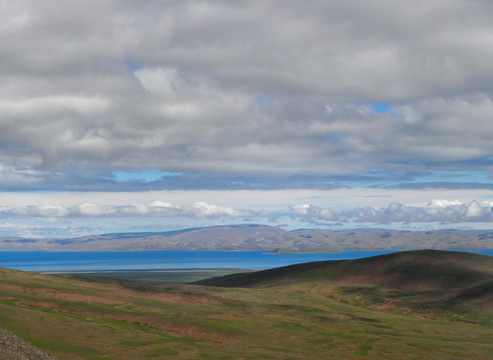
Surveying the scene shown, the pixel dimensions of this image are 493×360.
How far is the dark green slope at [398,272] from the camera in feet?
484

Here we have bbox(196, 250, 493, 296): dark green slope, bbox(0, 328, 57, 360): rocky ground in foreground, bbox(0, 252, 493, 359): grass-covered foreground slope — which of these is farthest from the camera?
bbox(196, 250, 493, 296): dark green slope

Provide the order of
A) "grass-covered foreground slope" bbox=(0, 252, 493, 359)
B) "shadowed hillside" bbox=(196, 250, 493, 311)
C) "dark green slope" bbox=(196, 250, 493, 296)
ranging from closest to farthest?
"grass-covered foreground slope" bbox=(0, 252, 493, 359)
"shadowed hillside" bbox=(196, 250, 493, 311)
"dark green slope" bbox=(196, 250, 493, 296)

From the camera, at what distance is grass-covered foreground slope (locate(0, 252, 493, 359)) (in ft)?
211

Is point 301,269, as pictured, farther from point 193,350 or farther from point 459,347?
point 193,350

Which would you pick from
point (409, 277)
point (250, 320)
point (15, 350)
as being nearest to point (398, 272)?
point (409, 277)

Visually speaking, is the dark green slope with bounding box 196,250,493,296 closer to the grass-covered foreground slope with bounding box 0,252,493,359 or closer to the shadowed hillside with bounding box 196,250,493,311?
the shadowed hillside with bounding box 196,250,493,311

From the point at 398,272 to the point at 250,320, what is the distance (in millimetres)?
84344

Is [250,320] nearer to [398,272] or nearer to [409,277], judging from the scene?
[409,277]

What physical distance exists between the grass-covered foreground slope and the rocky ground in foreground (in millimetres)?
5560

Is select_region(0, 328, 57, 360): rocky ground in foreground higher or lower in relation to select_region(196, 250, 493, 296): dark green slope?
higher

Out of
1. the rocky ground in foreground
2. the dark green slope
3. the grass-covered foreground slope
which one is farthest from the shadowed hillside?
the rocky ground in foreground

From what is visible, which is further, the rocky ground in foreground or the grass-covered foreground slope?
the grass-covered foreground slope

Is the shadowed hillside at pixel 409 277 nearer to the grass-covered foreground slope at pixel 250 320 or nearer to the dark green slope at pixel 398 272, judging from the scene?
the dark green slope at pixel 398 272

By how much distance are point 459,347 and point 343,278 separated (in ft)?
285
